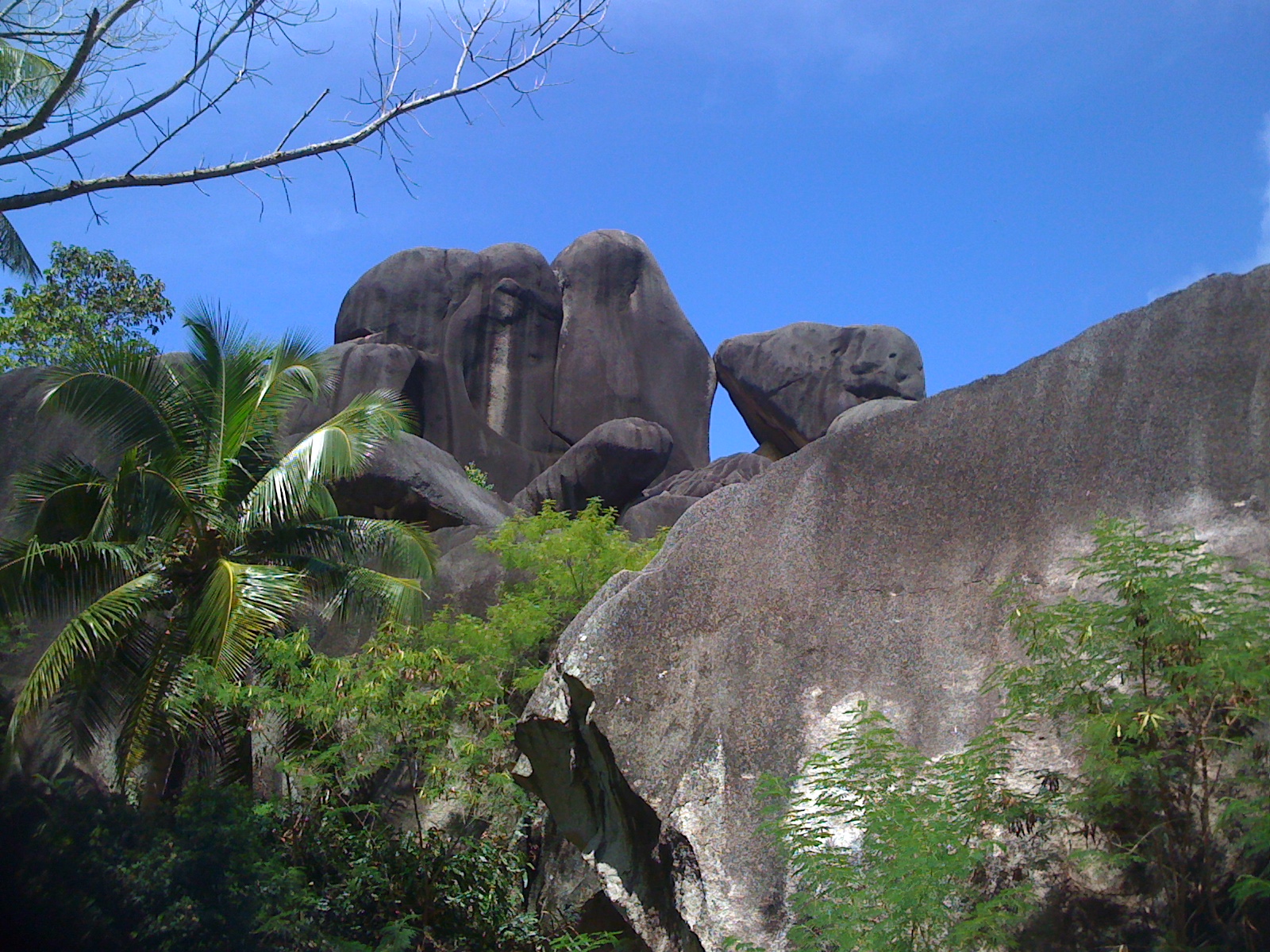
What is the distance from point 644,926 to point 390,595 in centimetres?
668

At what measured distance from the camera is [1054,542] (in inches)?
267

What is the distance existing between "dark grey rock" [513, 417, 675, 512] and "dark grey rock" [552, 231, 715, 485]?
4054 millimetres

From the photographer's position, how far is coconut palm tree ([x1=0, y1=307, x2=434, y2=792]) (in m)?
11.9

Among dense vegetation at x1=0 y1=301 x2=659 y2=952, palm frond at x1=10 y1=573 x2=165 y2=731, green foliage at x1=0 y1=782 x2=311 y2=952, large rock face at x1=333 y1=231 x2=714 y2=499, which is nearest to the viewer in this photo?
green foliage at x1=0 y1=782 x2=311 y2=952

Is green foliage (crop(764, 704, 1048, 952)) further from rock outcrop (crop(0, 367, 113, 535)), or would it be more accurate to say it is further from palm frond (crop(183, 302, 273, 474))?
rock outcrop (crop(0, 367, 113, 535))

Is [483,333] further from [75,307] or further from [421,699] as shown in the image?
[421,699]

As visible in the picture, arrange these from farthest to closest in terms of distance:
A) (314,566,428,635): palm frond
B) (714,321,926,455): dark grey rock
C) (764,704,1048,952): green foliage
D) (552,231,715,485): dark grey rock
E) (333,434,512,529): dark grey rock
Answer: (552,231,715,485): dark grey rock
(714,321,926,455): dark grey rock
(333,434,512,529): dark grey rock
(314,566,428,635): palm frond
(764,704,1048,952): green foliage

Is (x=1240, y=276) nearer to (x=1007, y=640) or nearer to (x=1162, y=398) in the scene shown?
(x=1162, y=398)

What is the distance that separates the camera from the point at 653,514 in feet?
65.4

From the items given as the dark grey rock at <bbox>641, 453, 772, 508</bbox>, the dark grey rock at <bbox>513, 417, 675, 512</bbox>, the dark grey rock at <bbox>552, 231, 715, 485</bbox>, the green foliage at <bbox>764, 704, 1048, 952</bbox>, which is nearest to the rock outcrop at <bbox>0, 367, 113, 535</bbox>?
the dark grey rock at <bbox>513, 417, 675, 512</bbox>

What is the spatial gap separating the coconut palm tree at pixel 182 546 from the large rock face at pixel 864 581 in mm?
5551

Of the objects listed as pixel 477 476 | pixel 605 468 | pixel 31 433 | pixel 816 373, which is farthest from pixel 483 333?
pixel 31 433

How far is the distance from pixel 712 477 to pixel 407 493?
21.0 ft

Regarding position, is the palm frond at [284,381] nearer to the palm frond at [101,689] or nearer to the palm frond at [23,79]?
the palm frond at [101,689]
